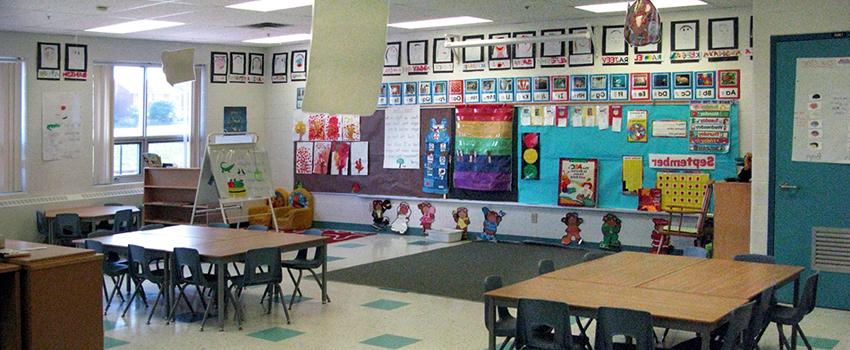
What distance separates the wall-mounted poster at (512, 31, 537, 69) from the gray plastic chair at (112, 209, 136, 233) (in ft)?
16.7

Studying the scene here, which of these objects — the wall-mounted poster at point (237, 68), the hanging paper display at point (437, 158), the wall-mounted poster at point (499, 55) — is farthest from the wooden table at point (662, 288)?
the wall-mounted poster at point (237, 68)

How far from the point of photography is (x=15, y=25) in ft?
36.3

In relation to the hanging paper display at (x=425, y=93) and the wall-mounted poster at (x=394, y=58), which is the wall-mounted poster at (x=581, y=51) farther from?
the wall-mounted poster at (x=394, y=58)

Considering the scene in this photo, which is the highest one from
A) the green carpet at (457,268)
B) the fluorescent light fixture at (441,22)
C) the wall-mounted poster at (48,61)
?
the fluorescent light fixture at (441,22)

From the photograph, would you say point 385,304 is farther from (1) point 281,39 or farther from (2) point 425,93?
(1) point 281,39

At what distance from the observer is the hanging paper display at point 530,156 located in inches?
462

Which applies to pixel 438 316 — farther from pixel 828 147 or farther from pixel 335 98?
pixel 335 98

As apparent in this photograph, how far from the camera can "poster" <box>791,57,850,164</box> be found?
7.84 m

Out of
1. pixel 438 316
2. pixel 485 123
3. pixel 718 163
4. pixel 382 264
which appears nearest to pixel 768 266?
pixel 438 316

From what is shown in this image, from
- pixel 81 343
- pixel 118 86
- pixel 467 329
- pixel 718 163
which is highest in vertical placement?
pixel 118 86

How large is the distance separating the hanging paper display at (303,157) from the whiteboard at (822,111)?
7.71 m

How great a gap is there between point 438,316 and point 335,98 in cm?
452

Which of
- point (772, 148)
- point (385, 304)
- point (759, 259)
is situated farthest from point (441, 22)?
A: point (759, 259)

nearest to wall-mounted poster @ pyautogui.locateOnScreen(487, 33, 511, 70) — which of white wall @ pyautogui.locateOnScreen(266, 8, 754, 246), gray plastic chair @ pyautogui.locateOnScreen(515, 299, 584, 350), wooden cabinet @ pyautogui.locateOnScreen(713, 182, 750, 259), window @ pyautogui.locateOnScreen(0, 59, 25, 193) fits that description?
white wall @ pyautogui.locateOnScreen(266, 8, 754, 246)
